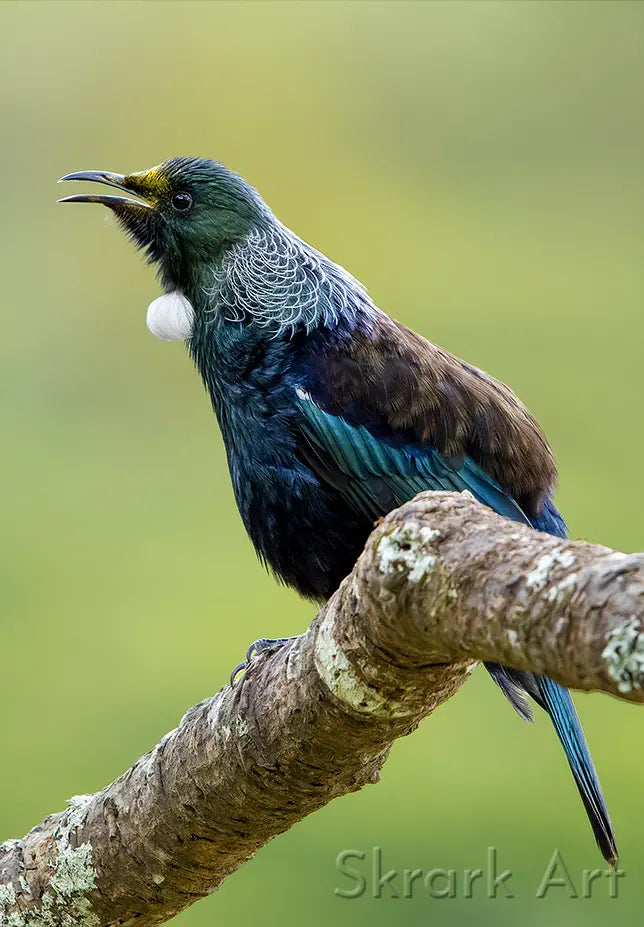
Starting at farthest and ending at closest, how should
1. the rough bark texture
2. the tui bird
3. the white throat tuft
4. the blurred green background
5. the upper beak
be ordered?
the blurred green background < the upper beak < the white throat tuft < the tui bird < the rough bark texture

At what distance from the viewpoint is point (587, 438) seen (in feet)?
14.0

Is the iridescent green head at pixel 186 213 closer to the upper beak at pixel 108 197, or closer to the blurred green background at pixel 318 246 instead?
the upper beak at pixel 108 197

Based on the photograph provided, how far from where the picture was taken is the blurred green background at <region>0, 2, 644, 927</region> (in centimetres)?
396

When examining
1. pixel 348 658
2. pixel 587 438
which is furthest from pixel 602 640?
pixel 587 438

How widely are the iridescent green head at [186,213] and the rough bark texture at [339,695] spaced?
0.87 m

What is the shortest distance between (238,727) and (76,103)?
3446 mm

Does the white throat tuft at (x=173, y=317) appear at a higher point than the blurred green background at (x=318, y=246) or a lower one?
lower

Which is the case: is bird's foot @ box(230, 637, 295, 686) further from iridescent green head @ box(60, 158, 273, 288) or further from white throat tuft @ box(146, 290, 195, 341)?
iridescent green head @ box(60, 158, 273, 288)

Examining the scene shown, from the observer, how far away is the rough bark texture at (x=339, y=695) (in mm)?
1096

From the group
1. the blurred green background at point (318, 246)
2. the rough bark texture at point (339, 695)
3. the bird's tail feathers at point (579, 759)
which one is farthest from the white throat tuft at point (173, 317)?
the blurred green background at point (318, 246)

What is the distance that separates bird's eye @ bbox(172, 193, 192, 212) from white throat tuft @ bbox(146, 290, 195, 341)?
16 centimetres

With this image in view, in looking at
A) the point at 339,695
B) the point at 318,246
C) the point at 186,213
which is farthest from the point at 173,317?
the point at 318,246

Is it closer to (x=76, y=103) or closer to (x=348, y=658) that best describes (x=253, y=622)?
(x=76, y=103)

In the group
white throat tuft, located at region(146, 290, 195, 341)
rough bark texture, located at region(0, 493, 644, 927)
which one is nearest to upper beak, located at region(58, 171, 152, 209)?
white throat tuft, located at region(146, 290, 195, 341)
